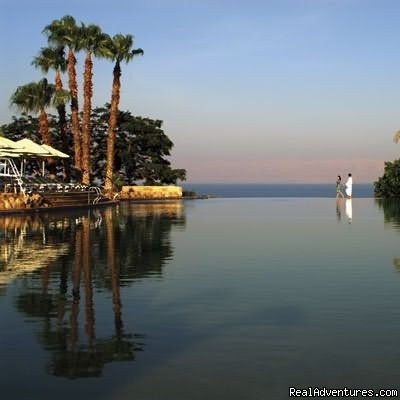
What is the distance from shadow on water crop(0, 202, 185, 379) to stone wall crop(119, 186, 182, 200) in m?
32.5

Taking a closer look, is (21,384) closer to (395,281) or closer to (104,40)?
(395,281)

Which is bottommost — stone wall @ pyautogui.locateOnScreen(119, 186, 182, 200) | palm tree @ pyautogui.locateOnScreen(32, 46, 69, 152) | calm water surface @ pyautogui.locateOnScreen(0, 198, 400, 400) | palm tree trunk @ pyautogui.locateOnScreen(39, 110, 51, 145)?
calm water surface @ pyautogui.locateOnScreen(0, 198, 400, 400)

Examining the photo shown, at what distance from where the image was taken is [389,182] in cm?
5559

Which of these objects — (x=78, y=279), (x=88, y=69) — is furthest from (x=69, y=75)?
(x=78, y=279)

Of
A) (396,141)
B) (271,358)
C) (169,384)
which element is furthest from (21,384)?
(396,141)

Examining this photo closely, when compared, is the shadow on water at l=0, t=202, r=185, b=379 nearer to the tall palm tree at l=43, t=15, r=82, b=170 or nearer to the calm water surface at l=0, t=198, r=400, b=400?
the calm water surface at l=0, t=198, r=400, b=400

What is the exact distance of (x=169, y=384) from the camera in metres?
5.13

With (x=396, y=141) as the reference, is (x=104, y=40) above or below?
above

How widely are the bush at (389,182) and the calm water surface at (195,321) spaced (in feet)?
133

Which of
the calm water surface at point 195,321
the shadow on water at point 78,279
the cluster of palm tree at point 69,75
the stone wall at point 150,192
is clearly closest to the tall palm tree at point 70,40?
the cluster of palm tree at point 69,75

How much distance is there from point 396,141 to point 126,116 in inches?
961

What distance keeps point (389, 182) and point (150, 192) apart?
67.0 ft

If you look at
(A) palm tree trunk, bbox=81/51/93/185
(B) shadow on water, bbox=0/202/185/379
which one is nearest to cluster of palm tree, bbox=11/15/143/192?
(A) palm tree trunk, bbox=81/51/93/185

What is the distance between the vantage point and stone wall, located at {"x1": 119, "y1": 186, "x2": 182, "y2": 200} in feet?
180
